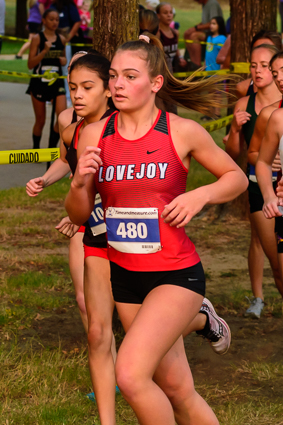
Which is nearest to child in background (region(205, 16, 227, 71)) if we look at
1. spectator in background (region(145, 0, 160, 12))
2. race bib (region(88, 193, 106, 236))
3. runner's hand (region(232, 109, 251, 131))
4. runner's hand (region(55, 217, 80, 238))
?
spectator in background (region(145, 0, 160, 12))

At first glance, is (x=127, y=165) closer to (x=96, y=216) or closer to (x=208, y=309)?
(x=96, y=216)

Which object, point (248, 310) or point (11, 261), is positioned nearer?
point (248, 310)

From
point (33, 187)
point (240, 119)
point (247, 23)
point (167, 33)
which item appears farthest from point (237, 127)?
point (167, 33)

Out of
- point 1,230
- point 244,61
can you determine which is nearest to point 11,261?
point 1,230

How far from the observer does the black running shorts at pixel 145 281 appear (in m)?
3.15

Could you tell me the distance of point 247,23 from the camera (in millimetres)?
8594

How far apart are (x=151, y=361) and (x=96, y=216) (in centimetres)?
108

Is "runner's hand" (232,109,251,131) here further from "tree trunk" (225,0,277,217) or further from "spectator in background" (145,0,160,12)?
"spectator in background" (145,0,160,12)

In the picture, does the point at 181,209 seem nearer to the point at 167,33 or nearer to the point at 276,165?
the point at 276,165

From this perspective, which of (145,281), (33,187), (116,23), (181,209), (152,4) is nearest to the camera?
(181,209)

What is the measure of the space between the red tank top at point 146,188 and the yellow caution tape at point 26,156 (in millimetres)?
2284

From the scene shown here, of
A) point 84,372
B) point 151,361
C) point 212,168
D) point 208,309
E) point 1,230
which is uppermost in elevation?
point 212,168

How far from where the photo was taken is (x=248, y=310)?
5801mm

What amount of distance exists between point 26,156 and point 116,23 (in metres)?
1.27
